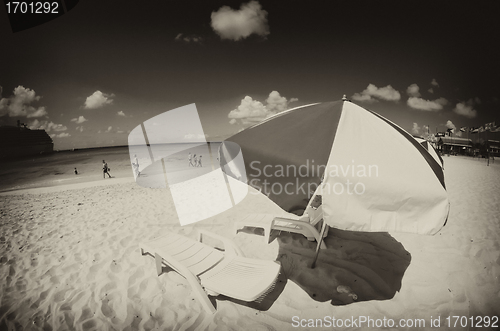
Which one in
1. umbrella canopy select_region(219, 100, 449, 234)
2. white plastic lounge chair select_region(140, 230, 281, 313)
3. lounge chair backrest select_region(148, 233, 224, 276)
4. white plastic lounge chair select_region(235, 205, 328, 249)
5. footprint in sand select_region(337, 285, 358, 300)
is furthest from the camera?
white plastic lounge chair select_region(235, 205, 328, 249)

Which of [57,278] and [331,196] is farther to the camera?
[57,278]

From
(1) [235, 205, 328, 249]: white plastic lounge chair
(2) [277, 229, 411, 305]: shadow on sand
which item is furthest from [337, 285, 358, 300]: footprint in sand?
(1) [235, 205, 328, 249]: white plastic lounge chair

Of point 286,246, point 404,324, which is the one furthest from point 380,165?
point 286,246

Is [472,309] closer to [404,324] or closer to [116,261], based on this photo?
[404,324]

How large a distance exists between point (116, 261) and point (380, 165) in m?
4.27

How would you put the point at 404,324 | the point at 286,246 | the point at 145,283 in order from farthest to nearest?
1. the point at 286,246
2. the point at 145,283
3. the point at 404,324

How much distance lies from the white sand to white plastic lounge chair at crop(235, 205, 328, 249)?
0.23 m

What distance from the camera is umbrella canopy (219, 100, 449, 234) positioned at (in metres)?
1.59

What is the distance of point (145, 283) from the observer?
3.03 m

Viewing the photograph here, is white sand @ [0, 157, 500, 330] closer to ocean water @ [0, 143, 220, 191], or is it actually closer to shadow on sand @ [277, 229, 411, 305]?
shadow on sand @ [277, 229, 411, 305]

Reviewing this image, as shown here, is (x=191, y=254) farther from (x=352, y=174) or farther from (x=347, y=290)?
(x=352, y=174)

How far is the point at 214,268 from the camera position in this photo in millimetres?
2840

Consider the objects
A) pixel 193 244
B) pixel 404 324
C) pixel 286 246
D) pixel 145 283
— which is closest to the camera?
pixel 404 324

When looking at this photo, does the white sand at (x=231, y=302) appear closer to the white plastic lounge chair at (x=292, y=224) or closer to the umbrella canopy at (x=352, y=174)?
the white plastic lounge chair at (x=292, y=224)
